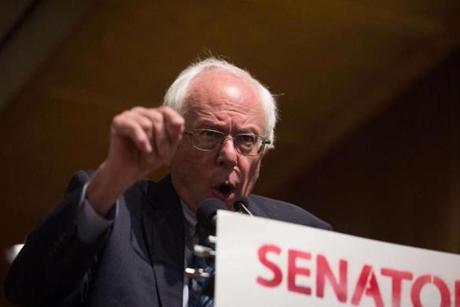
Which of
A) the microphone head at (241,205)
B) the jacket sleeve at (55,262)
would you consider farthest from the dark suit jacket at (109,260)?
the microphone head at (241,205)

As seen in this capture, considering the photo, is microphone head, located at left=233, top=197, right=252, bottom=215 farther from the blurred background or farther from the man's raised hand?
the blurred background

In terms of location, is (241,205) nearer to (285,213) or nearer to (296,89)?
(285,213)

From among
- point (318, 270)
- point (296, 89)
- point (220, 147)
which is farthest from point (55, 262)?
point (296, 89)

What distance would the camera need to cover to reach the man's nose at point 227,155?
2133mm

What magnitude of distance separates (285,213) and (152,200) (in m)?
0.24

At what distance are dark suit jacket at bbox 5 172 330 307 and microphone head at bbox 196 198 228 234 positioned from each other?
5.5 inches

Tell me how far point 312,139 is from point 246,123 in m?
1.87

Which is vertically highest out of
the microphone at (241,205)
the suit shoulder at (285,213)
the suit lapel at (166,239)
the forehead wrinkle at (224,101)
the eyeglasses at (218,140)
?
the forehead wrinkle at (224,101)

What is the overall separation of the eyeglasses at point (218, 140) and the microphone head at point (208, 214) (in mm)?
404

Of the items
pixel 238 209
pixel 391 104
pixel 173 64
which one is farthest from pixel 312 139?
pixel 238 209

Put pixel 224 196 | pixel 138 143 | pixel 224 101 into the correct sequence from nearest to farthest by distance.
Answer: pixel 138 143 < pixel 224 196 < pixel 224 101

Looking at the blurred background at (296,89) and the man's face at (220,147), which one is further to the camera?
the blurred background at (296,89)

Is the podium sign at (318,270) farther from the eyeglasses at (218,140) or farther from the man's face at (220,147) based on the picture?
the eyeglasses at (218,140)

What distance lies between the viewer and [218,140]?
219 cm
